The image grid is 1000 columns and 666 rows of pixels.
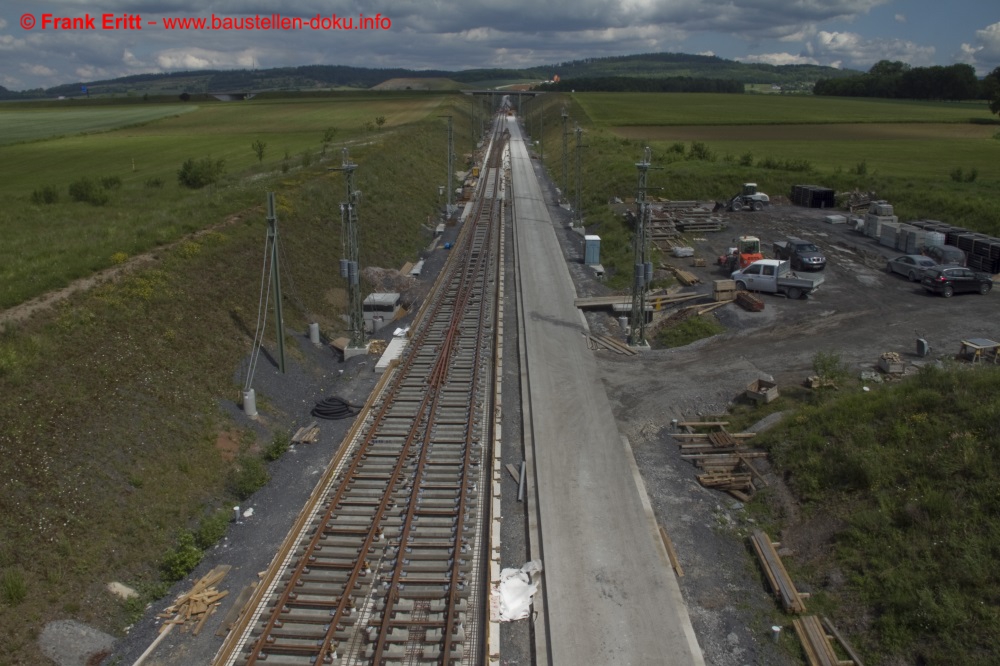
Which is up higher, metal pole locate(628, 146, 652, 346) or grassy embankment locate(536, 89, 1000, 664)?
metal pole locate(628, 146, 652, 346)

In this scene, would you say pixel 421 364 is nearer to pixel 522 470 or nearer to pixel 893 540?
pixel 522 470

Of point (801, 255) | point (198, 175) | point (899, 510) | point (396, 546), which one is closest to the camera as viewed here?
point (899, 510)

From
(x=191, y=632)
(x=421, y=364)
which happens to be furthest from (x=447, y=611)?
(x=421, y=364)

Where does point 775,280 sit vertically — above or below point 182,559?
above

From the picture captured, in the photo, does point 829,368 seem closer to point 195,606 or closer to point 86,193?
point 195,606

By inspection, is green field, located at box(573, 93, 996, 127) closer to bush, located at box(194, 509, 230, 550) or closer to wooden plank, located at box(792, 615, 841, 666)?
bush, located at box(194, 509, 230, 550)

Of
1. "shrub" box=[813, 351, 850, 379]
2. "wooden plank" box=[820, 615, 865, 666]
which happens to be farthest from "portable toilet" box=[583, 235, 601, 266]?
"wooden plank" box=[820, 615, 865, 666]

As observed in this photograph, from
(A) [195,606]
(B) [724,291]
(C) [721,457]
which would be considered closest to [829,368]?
(C) [721,457]
